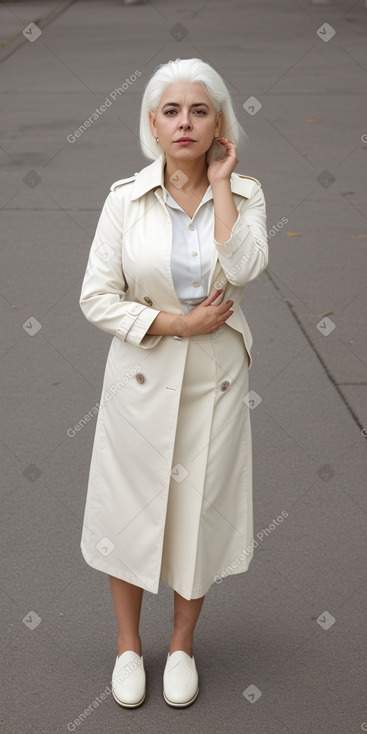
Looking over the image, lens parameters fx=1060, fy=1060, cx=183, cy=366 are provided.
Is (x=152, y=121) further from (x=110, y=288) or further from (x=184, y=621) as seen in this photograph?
(x=184, y=621)

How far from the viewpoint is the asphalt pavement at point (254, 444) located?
3.79m

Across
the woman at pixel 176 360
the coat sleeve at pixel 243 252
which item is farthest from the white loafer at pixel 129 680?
the coat sleeve at pixel 243 252

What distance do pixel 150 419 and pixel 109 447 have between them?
0.65 ft

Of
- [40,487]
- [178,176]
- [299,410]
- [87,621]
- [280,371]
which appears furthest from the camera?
[280,371]

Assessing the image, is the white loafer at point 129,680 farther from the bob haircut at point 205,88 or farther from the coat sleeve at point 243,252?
the bob haircut at point 205,88

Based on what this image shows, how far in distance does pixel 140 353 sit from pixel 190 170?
1.99 feet

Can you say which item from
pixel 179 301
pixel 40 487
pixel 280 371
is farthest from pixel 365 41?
pixel 179 301

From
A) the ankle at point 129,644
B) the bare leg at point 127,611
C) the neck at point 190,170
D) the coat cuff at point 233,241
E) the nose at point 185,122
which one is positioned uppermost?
the nose at point 185,122

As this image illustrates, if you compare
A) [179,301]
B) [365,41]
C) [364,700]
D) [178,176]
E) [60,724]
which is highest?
[365,41]

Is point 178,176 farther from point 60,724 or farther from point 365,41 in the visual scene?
point 365,41

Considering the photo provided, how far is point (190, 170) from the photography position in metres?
3.31

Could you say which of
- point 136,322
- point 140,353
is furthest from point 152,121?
point 140,353

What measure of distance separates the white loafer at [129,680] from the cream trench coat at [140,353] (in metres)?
0.34

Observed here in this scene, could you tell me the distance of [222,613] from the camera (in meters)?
4.23
